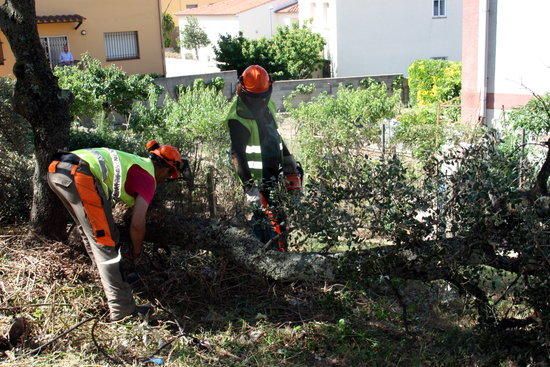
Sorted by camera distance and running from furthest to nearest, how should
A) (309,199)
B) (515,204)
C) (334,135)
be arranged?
1. (334,135)
2. (309,199)
3. (515,204)

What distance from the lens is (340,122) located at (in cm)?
1053

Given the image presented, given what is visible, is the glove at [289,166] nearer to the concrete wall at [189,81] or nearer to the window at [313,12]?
the concrete wall at [189,81]

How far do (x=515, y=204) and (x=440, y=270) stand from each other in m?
0.57

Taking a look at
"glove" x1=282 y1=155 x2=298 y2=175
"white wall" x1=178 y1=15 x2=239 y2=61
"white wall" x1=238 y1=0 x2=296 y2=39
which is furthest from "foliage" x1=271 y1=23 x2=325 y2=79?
"glove" x1=282 y1=155 x2=298 y2=175

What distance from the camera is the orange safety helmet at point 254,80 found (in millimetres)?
5293

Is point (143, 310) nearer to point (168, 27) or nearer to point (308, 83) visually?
point (308, 83)

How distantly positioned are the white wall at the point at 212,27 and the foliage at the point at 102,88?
2221cm

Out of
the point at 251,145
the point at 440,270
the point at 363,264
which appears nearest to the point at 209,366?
the point at 363,264

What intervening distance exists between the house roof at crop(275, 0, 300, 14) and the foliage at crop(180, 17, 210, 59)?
7385mm

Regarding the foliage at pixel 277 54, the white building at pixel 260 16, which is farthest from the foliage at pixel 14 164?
the white building at pixel 260 16

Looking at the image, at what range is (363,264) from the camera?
3.86 metres

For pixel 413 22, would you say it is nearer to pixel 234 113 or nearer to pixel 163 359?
pixel 234 113

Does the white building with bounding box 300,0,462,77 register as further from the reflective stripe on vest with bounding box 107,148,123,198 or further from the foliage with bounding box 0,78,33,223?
the reflective stripe on vest with bounding box 107,148,123,198

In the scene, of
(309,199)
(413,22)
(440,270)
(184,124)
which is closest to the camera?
(440,270)
